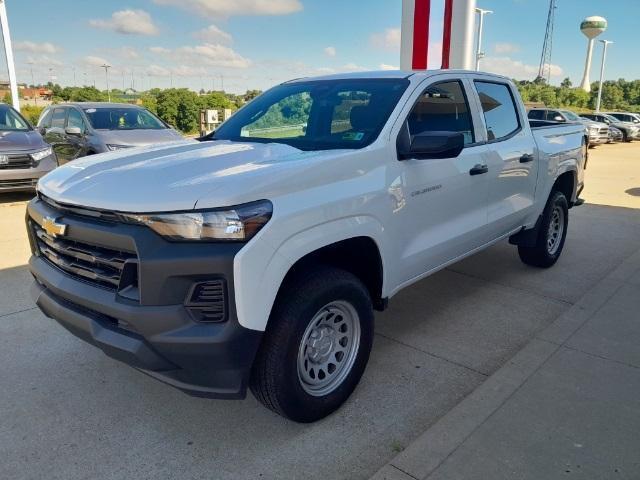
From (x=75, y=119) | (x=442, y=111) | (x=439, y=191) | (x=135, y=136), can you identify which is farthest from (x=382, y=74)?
(x=75, y=119)

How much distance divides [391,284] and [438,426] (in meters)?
0.88

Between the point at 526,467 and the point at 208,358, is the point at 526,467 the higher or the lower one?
the lower one

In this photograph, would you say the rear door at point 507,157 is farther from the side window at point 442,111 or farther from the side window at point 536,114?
the side window at point 536,114

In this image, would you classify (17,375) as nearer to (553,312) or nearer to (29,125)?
(553,312)

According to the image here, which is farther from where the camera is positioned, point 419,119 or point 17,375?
point 419,119

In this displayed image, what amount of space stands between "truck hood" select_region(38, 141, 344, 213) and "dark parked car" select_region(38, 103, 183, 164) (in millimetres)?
6470

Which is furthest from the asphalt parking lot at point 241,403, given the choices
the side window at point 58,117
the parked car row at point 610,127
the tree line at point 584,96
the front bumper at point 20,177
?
the tree line at point 584,96

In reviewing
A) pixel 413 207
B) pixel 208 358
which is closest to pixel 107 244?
pixel 208 358

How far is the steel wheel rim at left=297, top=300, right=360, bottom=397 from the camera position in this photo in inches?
112

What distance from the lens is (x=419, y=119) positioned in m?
3.64

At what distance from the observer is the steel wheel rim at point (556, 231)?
5.62 meters

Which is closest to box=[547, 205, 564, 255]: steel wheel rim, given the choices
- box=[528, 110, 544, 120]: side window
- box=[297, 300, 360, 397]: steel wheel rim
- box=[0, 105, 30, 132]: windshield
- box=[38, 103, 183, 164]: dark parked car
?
box=[297, 300, 360, 397]: steel wheel rim

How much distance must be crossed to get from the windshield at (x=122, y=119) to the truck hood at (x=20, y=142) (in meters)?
1.03

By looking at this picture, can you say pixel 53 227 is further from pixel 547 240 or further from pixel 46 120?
pixel 46 120
